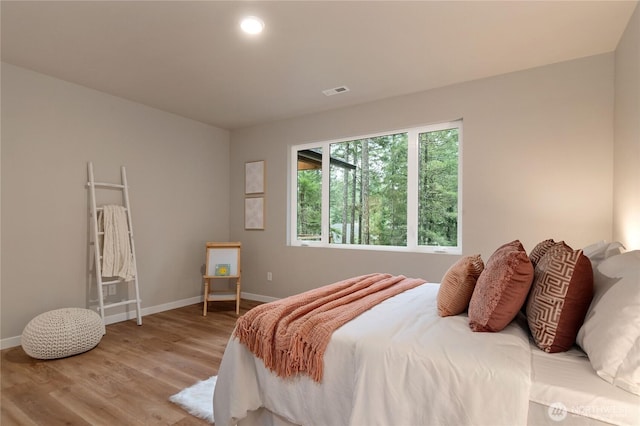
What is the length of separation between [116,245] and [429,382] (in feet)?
11.4

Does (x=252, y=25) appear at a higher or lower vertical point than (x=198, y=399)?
higher

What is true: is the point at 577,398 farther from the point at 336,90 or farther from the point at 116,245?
the point at 116,245

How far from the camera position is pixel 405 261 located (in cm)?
362

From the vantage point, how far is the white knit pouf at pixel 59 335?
2.68 meters

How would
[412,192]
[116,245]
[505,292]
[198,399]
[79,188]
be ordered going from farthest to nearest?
1. [412,192]
2. [116,245]
3. [79,188]
4. [198,399]
5. [505,292]

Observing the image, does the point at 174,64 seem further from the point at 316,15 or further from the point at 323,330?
the point at 323,330

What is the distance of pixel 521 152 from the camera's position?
3.03 metres

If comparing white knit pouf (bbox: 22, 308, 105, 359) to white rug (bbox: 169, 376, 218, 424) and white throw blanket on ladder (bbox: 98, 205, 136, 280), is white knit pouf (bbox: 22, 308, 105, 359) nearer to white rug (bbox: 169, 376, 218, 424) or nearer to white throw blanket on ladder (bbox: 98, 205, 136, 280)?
white throw blanket on ladder (bbox: 98, 205, 136, 280)

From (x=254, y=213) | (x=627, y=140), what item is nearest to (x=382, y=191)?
(x=254, y=213)

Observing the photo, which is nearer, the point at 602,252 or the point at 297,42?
the point at 602,252

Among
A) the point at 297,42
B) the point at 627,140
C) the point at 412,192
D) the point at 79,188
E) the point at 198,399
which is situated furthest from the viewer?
the point at 412,192

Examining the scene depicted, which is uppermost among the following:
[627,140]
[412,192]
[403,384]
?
[627,140]

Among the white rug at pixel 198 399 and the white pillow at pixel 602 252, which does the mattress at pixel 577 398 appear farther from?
the white rug at pixel 198 399

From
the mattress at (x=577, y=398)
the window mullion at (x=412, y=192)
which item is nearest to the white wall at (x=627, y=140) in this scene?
the mattress at (x=577, y=398)
